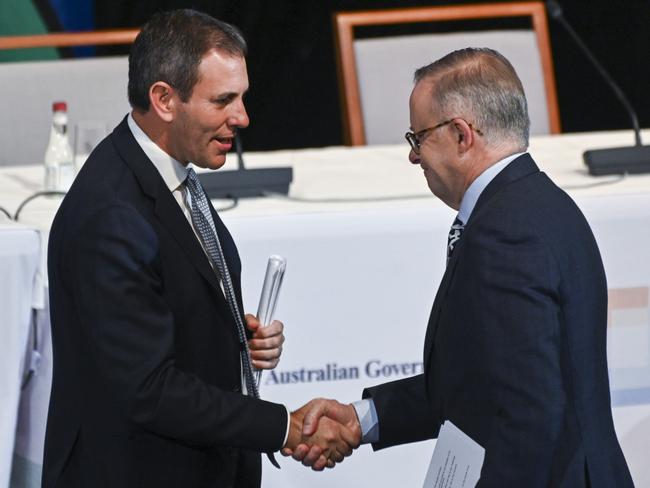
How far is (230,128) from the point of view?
1933mm

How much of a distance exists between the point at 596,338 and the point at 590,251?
124mm

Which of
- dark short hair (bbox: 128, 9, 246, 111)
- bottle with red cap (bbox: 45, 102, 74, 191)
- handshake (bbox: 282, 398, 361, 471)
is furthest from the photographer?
bottle with red cap (bbox: 45, 102, 74, 191)

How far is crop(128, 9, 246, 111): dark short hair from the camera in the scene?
Answer: 1808mm

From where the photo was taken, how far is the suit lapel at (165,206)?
1.82 m

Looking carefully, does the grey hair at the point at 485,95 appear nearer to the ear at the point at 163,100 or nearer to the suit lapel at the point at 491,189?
the suit lapel at the point at 491,189

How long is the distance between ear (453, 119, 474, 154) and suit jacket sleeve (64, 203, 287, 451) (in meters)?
0.48

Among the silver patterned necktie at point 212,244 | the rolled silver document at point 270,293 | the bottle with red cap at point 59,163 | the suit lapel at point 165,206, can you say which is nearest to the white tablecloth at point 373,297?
the bottle with red cap at point 59,163

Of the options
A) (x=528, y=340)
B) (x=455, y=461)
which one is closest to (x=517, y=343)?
Result: (x=528, y=340)

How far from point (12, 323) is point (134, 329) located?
32.1 inches

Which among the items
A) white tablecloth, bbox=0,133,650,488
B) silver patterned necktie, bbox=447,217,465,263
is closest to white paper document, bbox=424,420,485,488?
silver patterned necktie, bbox=447,217,465,263

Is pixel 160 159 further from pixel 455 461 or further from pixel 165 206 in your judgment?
pixel 455 461

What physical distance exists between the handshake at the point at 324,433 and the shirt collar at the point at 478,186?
1.65 ft

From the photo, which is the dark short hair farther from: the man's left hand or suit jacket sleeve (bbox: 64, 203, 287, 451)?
the man's left hand

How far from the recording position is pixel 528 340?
158 centimetres
